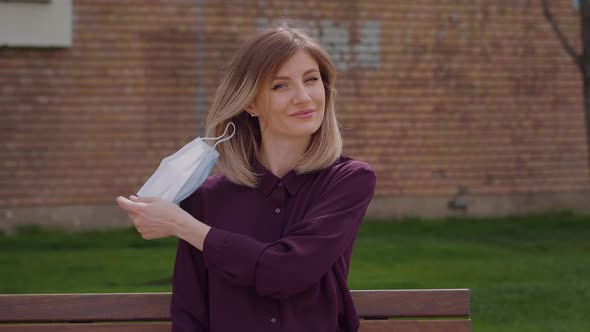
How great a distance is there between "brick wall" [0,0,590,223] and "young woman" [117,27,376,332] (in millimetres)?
8287

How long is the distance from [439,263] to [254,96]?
19.0 feet

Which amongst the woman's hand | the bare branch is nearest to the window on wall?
the bare branch

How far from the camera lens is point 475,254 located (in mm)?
9266

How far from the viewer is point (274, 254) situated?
9.19 feet

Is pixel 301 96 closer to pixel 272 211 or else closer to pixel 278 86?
pixel 278 86

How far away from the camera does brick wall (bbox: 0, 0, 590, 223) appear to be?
437 inches

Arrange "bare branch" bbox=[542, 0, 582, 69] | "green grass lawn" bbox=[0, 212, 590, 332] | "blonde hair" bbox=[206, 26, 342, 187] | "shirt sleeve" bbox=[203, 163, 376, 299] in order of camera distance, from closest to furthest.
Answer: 1. "shirt sleeve" bbox=[203, 163, 376, 299]
2. "blonde hair" bbox=[206, 26, 342, 187]
3. "green grass lawn" bbox=[0, 212, 590, 332]
4. "bare branch" bbox=[542, 0, 582, 69]

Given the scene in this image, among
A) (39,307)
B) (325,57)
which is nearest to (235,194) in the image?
(325,57)

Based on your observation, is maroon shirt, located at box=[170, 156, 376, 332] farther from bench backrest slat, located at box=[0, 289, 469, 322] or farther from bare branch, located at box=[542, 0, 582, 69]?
bare branch, located at box=[542, 0, 582, 69]

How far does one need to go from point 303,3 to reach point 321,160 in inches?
349

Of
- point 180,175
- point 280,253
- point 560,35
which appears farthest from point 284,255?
point 560,35

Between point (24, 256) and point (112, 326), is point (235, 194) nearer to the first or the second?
point (112, 326)

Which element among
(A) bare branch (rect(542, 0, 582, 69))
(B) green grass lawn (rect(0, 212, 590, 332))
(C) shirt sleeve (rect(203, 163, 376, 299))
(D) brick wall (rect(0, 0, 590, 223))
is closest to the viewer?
(C) shirt sleeve (rect(203, 163, 376, 299))

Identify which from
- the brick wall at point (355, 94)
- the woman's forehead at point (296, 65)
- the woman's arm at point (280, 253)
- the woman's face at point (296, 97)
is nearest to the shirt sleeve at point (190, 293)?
the woman's arm at point (280, 253)
